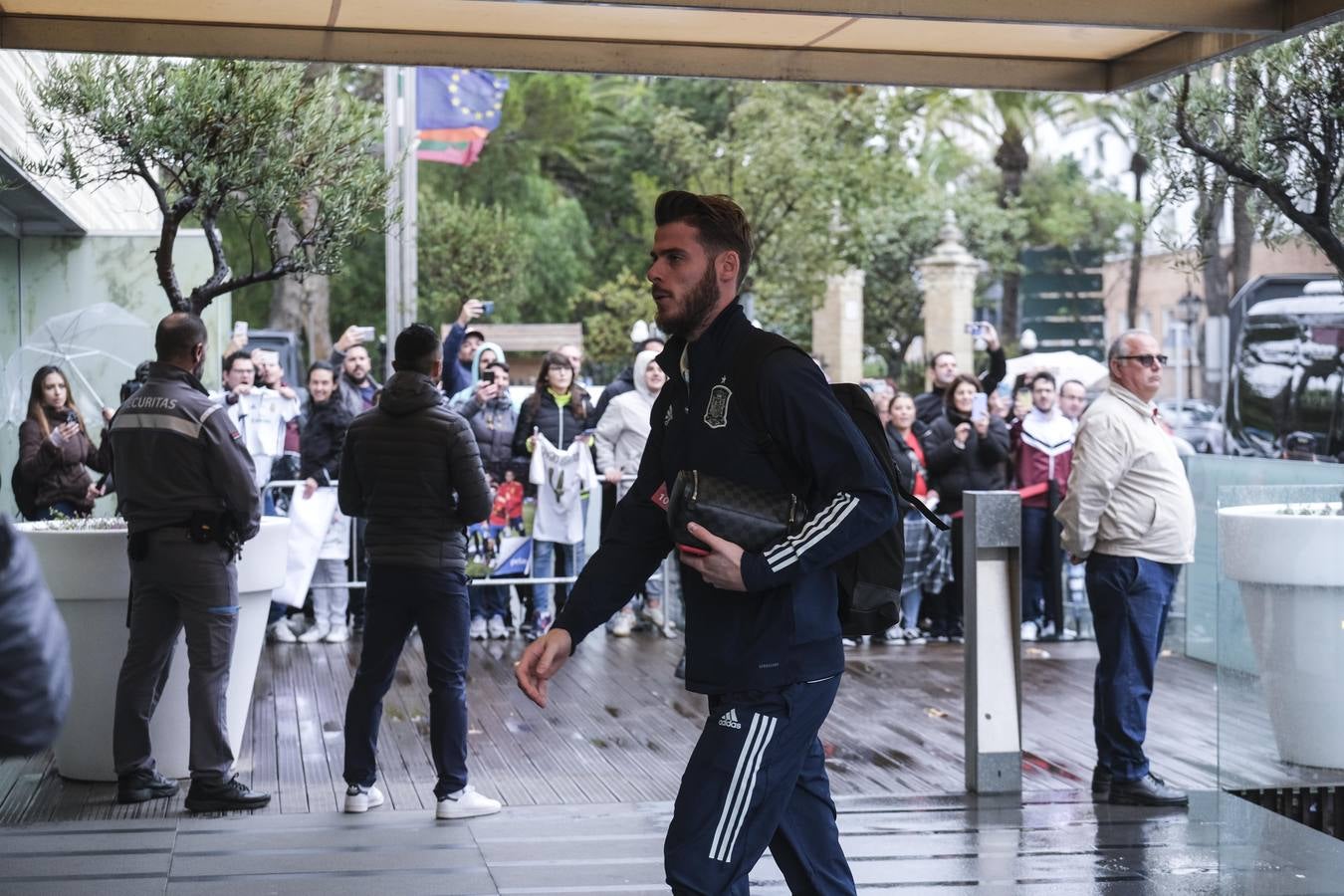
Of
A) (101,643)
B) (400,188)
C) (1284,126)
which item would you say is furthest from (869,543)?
(400,188)

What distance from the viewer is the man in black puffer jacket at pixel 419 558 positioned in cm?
675

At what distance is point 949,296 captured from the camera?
35344mm

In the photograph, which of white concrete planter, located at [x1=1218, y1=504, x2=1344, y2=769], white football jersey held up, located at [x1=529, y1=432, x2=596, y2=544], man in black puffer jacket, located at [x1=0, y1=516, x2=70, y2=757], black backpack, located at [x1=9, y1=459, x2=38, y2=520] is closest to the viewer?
man in black puffer jacket, located at [x1=0, y1=516, x2=70, y2=757]

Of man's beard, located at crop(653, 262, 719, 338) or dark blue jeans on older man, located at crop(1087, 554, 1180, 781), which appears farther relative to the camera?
dark blue jeans on older man, located at crop(1087, 554, 1180, 781)

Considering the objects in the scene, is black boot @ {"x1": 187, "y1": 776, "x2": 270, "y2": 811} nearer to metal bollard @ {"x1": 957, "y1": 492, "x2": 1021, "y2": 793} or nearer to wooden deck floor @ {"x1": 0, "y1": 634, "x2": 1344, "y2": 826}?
wooden deck floor @ {"x1": 0, "y1": 634, "x2": 1344, "y2": 826}

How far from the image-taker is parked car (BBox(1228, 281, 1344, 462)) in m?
16.6

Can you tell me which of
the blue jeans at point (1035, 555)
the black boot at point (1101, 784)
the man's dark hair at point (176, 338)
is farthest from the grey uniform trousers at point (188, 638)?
the blue jeans at point (1035, 555)

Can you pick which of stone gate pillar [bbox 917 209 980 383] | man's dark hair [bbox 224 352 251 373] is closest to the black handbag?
man's dark hair [bbox 224 352 251 373]

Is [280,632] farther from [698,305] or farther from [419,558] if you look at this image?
[698,305]

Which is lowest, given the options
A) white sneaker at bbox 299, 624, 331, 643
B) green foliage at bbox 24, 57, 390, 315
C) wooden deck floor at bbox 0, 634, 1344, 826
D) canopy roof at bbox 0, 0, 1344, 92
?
wooden deck floor at bbox 0, 634, 1344, 826

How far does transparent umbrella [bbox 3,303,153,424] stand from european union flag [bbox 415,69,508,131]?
292 inches

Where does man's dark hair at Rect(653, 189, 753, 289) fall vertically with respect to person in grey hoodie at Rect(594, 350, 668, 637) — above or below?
above

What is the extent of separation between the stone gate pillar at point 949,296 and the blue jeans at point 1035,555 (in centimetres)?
2319

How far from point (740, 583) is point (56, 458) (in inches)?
301
